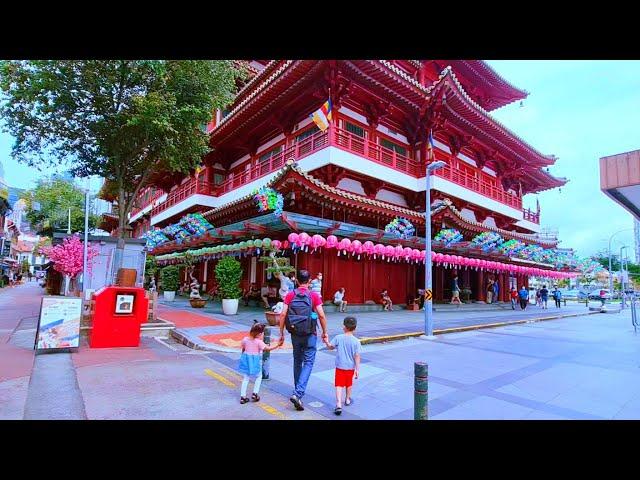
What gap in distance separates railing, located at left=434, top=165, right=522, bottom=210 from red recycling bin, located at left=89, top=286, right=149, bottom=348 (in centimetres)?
1528

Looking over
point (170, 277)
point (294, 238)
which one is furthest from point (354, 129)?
point (170, 277)

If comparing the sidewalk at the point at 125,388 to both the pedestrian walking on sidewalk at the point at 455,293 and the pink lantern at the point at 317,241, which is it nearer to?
the pink lantern at the point at 317,241

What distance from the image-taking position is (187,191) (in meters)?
25.1

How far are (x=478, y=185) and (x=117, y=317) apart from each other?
67.9 feet

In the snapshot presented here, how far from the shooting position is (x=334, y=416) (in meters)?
4.68

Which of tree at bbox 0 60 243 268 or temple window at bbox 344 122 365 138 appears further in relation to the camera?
temple window at bbox 344 122 365 138

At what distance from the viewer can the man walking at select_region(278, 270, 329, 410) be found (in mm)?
4984

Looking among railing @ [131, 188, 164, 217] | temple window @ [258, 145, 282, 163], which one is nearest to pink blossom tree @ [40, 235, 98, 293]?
temple window @ [258, 145, 282, 163]

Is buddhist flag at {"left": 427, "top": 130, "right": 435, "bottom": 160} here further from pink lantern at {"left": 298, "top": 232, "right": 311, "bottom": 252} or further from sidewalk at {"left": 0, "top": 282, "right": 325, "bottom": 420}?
sidewalk at {"left": 0, "top": 282, "right": 325, "bottom": 420}

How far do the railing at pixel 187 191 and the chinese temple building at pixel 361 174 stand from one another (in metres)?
0.13

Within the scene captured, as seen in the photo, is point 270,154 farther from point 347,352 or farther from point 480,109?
point 347,352

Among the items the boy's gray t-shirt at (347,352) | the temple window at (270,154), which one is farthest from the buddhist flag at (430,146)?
the boy's gray t-shirt at (347,352)
